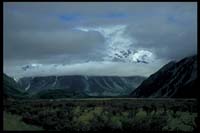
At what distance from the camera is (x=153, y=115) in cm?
2398

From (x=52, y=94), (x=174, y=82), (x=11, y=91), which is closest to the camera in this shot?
(x=11, y=91)

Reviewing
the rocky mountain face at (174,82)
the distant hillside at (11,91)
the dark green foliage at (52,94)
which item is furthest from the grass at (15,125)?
the rocky mountain face at (174,82)

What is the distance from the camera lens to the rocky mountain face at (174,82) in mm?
108562

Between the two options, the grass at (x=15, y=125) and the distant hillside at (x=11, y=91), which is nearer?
the grass at (x=15, y=125)

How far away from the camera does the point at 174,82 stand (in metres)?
124

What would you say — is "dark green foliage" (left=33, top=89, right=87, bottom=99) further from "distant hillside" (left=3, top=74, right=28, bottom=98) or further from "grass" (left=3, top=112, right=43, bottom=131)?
"grass" (left=3, top=112, right=43, bottom=131)

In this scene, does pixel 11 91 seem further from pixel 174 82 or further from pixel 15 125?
pixel 15 125

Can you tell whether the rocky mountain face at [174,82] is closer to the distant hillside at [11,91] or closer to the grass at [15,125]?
the distant hillside at [11,91]

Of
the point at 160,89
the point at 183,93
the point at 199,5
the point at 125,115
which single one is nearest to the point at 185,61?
the point at 160,89

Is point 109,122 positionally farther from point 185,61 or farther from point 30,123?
point 185,61

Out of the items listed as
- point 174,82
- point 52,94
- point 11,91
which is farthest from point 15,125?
point 174,82

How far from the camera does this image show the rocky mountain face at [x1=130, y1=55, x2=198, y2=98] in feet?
356

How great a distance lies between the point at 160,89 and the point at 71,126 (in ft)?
347

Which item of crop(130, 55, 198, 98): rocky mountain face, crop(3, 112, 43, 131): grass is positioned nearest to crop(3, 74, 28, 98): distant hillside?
crop(130, 55, 198, 98): rocky mountain face
